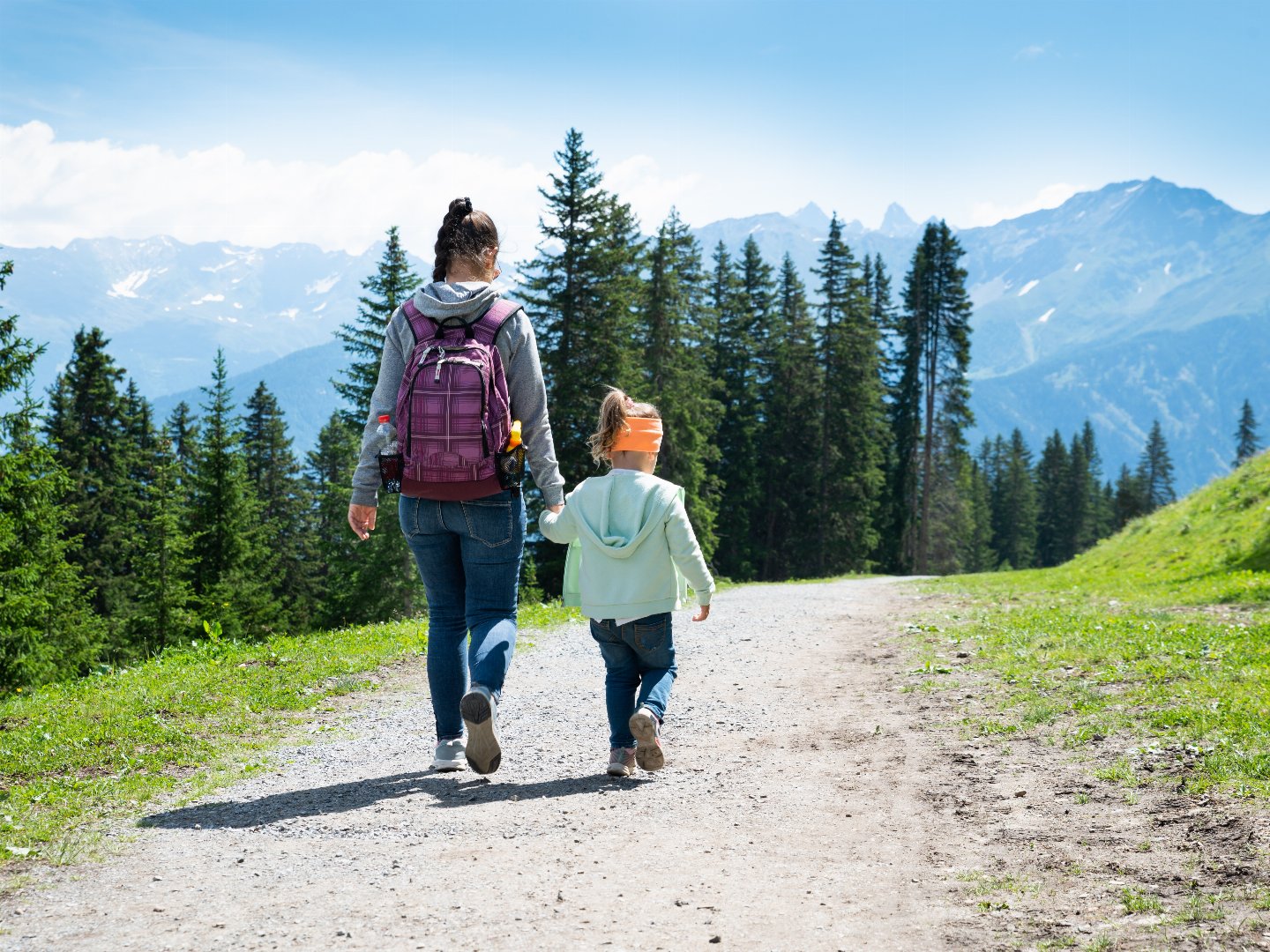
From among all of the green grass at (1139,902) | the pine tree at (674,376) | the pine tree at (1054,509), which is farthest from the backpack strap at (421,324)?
the pine tree at (1054,509)

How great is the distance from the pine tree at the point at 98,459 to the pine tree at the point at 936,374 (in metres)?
35.7

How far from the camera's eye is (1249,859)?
3984 mm

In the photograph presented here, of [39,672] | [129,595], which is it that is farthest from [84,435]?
[39,672]

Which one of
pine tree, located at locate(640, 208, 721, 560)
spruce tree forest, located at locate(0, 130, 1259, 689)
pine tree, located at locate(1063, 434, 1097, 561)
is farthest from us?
pine tree, located at locate(1063, 434, 1097, 561)

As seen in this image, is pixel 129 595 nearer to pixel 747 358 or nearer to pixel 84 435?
pixel 84 435

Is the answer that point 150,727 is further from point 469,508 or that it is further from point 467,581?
point 469,508

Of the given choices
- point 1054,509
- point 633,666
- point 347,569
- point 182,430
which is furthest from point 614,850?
point 1054,509

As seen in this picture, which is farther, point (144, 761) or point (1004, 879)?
point (144, 761)

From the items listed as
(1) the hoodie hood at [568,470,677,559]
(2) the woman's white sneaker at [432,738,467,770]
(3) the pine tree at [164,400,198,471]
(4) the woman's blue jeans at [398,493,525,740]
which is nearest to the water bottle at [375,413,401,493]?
(4) the woman's blue jeans at [398,493,525,740]

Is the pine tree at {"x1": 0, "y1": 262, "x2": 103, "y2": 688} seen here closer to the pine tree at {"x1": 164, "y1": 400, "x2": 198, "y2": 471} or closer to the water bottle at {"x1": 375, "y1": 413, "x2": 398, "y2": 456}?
the water bottle at {"x1": 375, "y1": 413, "x2": 398, "y2": 456}

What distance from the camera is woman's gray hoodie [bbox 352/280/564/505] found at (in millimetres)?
5301

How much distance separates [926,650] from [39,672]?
20.0 meters

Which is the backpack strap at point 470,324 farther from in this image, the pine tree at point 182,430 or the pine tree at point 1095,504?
the pine tree at point 1095,504

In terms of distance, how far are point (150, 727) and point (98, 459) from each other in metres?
36.2
